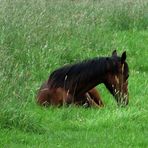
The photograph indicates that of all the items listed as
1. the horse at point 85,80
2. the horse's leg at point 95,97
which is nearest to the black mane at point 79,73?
the horse at point 85,80

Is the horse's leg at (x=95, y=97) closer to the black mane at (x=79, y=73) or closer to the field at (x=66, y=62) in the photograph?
the field at (x=66, y=62)

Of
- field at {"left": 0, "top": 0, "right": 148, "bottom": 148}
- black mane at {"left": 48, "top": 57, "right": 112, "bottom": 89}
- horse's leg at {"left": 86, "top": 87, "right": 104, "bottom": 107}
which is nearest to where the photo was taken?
field at {"left": 0, "top": 0, "right": 148, "bottom": 148}

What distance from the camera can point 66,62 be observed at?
42.4ft

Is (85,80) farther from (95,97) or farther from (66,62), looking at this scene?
(66,62)

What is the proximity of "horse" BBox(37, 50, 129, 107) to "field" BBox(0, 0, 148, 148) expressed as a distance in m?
0.26

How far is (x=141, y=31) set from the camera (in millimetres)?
17594

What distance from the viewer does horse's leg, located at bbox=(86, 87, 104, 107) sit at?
32.2 feet

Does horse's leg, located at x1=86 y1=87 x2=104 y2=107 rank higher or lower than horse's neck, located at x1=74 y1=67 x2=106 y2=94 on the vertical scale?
lower

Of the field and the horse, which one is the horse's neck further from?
the field

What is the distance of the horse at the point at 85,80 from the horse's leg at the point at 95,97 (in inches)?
3.5

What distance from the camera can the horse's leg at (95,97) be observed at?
9.82 meters

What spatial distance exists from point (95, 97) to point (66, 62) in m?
3.13

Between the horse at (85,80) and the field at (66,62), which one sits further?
the horse at (85,80)

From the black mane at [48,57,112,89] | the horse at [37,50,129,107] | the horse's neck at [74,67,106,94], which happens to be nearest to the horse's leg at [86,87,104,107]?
the horse at [37,50,129,107]
